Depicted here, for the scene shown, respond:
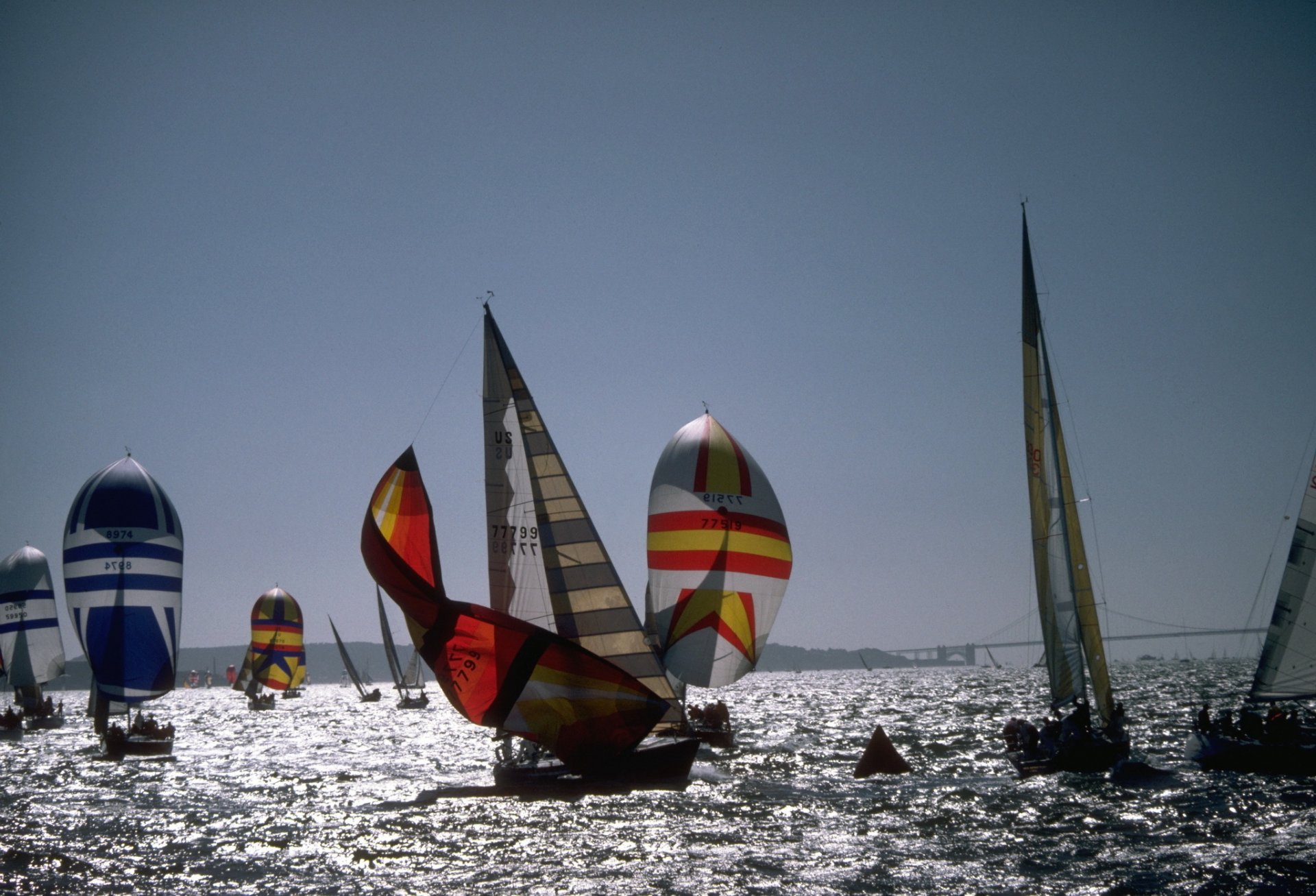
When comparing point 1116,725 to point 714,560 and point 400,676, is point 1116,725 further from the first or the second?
point 400,676

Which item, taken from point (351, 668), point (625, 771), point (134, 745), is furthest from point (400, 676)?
point (625, 771)

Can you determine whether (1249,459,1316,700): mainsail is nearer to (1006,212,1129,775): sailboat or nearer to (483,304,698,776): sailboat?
(1006,212,1129,775): sailboat

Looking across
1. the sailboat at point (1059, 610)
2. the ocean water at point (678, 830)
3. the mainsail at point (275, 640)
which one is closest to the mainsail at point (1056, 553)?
the sailboat at point (1059, 610)

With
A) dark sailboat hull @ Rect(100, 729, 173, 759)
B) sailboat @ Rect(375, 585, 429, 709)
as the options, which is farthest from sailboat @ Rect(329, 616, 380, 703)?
dark sailboat hull @ Rect(100, 729, 173, 759)

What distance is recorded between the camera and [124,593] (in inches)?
1463

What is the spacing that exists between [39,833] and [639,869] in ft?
42.5

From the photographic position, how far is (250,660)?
87.2 metres

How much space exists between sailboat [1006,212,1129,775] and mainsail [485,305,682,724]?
9888mm

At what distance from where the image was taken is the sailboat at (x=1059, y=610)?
2672 cm

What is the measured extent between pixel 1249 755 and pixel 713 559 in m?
14.9

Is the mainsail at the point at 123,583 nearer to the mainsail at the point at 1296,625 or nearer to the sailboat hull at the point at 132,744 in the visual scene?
the sailboat hull at the point at 132,744

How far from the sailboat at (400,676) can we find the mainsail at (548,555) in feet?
127

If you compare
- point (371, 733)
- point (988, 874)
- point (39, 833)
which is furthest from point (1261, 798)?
point (371, 733)

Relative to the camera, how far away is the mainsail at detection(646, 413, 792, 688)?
32.3m
